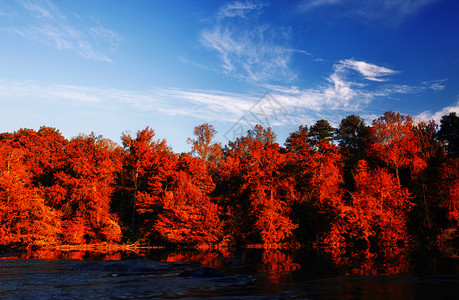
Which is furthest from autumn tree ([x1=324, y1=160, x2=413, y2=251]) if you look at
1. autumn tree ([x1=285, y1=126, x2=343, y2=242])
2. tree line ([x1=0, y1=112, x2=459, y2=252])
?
autumn tree ([x1=285, y1=126, x2=343, y2=242])

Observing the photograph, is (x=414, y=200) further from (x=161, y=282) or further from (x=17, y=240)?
(x=17, y=240)

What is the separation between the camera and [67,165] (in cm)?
4275

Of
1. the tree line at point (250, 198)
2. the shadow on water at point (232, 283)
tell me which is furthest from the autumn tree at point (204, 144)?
the shadow on water at point (232, 283)

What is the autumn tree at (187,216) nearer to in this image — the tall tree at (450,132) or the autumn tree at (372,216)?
the autumn tree at (372,216)

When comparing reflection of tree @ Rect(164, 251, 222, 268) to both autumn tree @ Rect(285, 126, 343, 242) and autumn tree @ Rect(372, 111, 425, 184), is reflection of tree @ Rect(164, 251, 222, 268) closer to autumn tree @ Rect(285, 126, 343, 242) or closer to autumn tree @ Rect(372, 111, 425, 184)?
autumn tree @ Rect(285, 126, 343, 242)

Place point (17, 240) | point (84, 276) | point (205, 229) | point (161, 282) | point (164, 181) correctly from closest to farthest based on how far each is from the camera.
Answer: point (161, 282) → point (84, 276) → point (17, 240) → point (205, 229) → point (164, 181)

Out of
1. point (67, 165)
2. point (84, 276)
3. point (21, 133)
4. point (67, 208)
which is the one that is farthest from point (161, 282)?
point (21, 133)

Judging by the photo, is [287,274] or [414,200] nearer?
[287,274]

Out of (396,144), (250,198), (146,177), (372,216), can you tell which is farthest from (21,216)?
(396,144)

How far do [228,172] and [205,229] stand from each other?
792 cm

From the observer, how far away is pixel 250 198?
39.1 metres

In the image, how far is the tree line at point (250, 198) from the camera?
3453cm

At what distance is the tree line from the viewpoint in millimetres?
34531

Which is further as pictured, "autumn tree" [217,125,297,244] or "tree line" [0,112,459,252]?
"autumn tree" [217,125,297,244]
